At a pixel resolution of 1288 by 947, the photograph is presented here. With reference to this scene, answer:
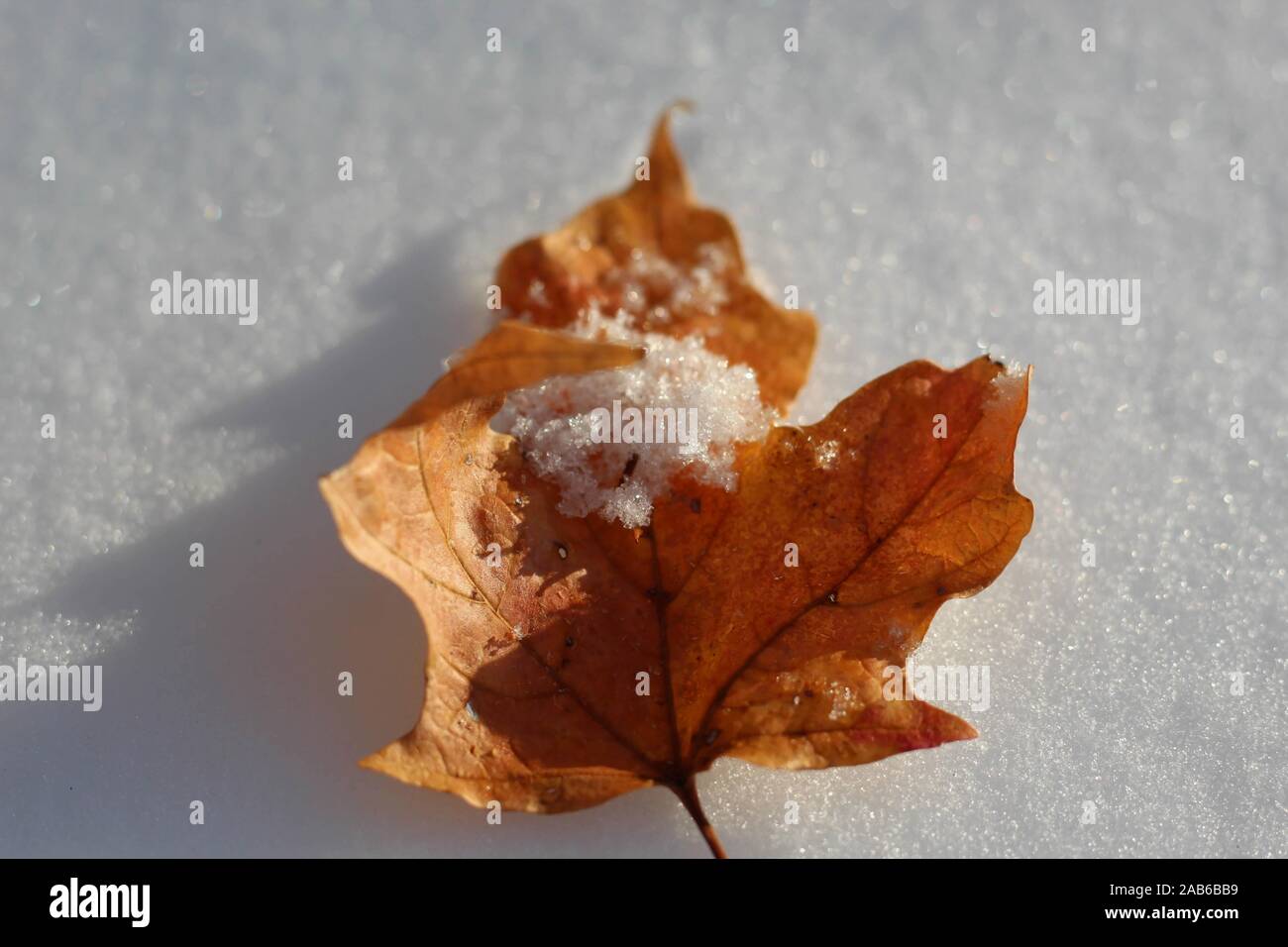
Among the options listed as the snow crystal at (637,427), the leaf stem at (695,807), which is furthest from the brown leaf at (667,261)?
the leaf stem at (695,807)

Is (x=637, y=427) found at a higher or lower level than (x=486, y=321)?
lower

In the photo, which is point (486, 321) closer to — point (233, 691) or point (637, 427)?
point (637, 427)

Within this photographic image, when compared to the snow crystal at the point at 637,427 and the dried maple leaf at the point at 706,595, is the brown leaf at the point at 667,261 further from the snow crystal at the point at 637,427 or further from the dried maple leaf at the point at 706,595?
the dried maple leaf at the point at 706,595

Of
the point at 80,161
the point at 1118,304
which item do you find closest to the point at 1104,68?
the point at 1118,304

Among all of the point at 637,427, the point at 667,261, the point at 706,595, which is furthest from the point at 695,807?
the point at 667,261

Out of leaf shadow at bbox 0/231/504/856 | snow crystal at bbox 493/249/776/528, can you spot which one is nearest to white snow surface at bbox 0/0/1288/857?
leaf shadow at bbox 0/231/504/856
